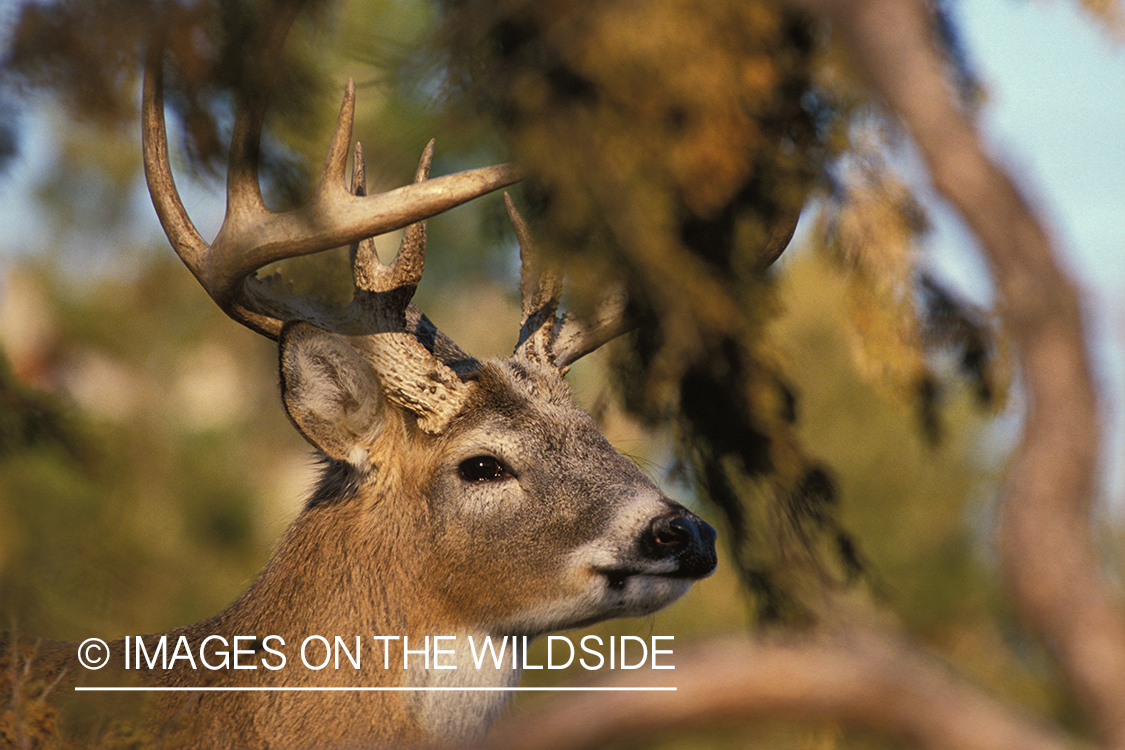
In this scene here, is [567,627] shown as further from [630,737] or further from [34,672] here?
[630,737]

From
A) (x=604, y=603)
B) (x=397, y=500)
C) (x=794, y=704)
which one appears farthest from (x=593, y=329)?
(x=794, y=704)

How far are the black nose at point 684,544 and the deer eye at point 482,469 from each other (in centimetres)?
60

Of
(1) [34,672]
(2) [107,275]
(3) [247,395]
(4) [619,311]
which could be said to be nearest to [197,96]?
(4) [619,311]

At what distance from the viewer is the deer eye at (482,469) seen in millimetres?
3578

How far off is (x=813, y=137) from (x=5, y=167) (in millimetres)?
3342

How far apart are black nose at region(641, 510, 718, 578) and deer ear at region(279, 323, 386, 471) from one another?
1081 millimetres

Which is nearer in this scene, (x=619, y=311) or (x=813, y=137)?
(x=813, y=137)

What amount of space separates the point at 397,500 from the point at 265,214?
1.07 metres

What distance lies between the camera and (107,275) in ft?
63.2

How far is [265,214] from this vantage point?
11.1 ft

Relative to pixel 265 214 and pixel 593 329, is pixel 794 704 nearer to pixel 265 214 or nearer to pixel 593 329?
pixel 265 214

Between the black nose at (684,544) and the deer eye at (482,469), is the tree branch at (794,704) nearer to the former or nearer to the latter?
the black nose at (684,544)

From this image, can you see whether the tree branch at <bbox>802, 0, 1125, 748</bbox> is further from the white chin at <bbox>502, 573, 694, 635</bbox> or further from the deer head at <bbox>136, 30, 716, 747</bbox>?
the white chin at <bbox>502, 573, 694, 635</bbox>

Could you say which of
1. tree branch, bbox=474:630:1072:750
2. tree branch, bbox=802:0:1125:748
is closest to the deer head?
tree branch, bbox=802:0:1125:748
